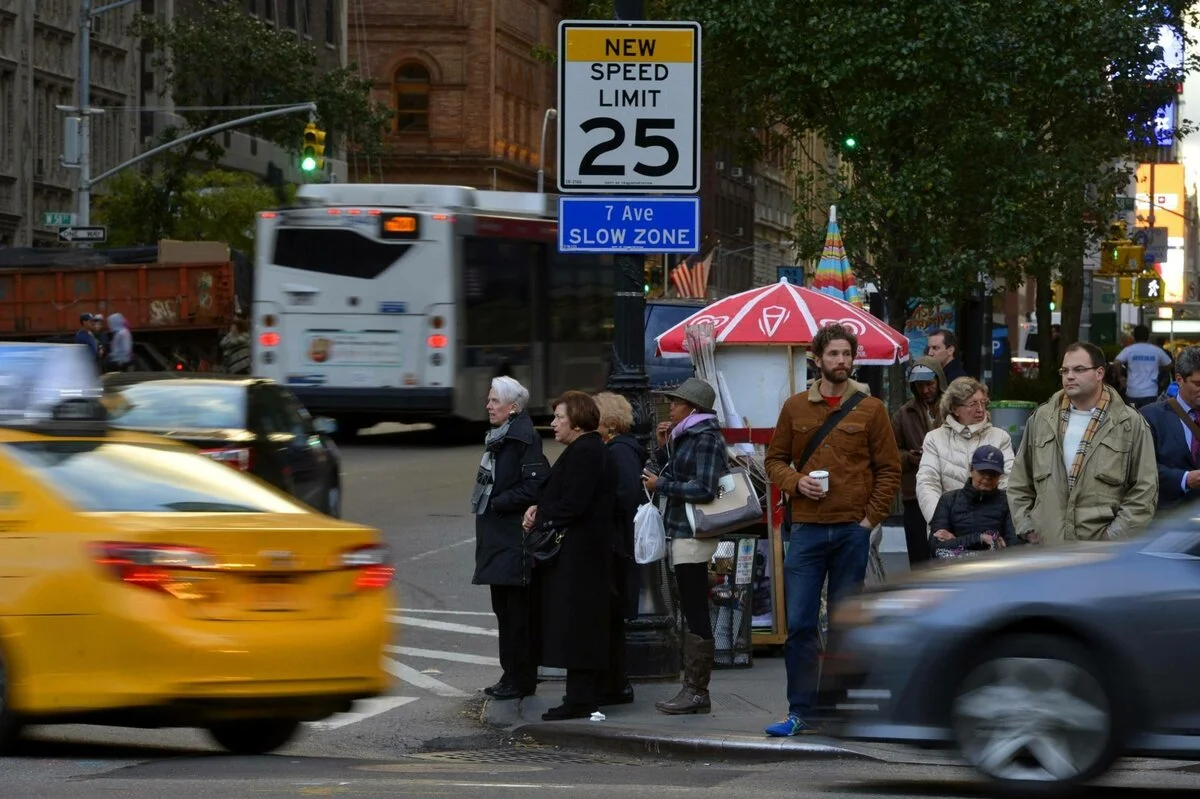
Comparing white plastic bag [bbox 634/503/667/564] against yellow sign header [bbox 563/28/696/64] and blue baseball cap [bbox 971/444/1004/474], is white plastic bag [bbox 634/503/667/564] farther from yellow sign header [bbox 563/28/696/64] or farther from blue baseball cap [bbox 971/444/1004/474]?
yellow sign header [bbox 563/28/696/64]

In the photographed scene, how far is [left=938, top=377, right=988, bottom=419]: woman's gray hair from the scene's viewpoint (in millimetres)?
12594

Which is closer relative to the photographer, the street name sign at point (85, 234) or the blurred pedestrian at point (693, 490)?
the blurred pedestrian at point (693, 490)

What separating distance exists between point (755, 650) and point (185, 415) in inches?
185

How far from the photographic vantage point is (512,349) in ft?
102

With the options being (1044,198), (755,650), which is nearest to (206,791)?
(755,650)

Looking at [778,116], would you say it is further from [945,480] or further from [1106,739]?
[1106,739]

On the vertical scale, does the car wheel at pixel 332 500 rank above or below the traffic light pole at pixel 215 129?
below

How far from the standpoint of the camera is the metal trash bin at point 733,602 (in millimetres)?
13477

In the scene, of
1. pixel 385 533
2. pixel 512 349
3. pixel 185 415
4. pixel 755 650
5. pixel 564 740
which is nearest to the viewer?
pixel 564 740

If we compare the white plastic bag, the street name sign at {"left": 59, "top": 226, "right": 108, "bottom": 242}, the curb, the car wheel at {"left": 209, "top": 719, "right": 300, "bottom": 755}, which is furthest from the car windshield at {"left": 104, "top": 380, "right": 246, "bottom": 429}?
the street name sign at {"left": 59, "top": 226, "right": 108, "bottom": 242}

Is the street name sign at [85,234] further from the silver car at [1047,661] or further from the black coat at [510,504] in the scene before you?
the silver car at [1047,661]

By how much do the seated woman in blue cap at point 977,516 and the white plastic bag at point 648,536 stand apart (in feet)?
4.77

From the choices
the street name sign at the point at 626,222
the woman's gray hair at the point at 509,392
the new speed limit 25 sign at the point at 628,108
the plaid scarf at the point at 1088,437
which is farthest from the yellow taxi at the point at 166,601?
the new speed limit 25 sign at the point at 628,108

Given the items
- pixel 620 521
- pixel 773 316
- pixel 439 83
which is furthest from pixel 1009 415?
pixel 439 83
